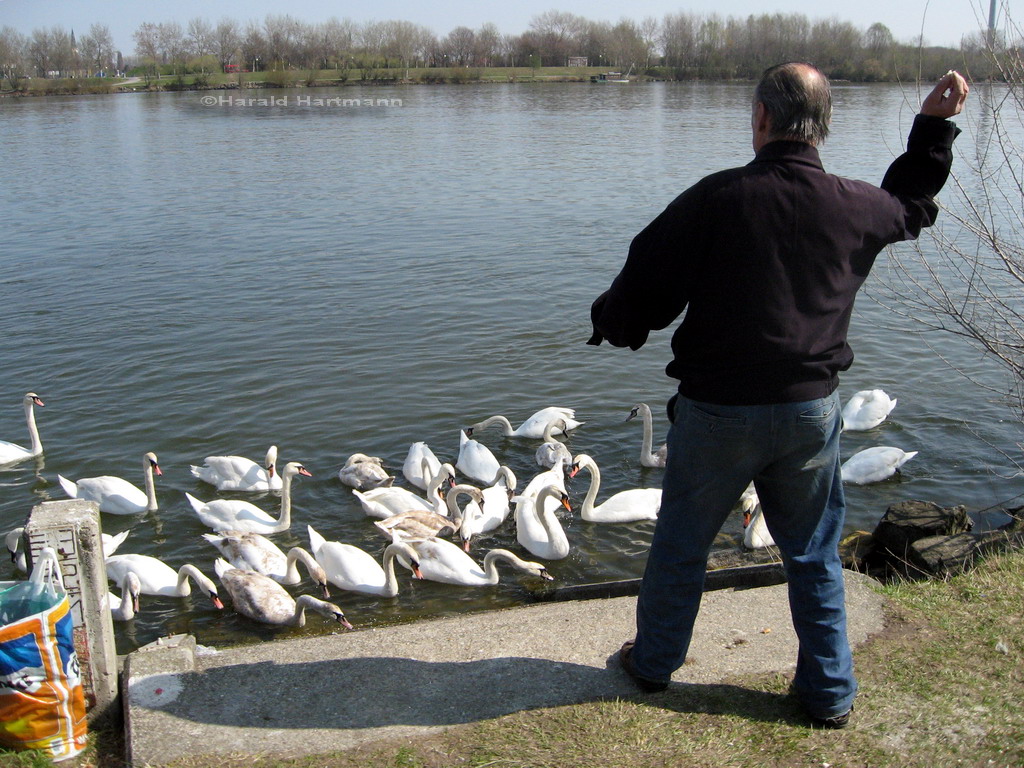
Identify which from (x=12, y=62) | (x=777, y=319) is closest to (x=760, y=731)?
(x=777, y=319)

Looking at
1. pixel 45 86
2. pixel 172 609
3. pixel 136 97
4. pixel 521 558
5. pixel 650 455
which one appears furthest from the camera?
pixel 45 86

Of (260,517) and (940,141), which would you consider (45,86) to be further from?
(940,141)

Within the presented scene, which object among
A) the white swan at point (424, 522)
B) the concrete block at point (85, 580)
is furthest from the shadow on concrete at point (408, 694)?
the white swan at point (424, 522)

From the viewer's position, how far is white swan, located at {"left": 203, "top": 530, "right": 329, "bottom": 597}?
24.2ft

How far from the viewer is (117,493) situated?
28.1 ft

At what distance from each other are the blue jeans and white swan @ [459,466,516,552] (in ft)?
14.9

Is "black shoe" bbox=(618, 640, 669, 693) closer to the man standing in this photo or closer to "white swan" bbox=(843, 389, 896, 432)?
the man standing

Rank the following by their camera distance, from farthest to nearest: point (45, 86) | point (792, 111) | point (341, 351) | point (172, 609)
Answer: point (45, 86) < point (341, 351) < point (172, 609) < point (792, 111)

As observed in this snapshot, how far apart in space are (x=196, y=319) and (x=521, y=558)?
8.09 m

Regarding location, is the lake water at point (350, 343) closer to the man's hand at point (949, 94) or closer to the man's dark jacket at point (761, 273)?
the man's hand at point (949, 94)

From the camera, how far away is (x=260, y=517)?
8.49m

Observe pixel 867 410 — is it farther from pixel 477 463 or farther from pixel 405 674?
pixel 405 674

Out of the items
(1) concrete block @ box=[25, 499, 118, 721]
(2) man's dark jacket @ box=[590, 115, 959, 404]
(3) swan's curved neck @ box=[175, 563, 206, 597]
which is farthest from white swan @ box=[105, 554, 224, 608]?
(2) man's dark jacket @ box=[590, 115, 959, 404]

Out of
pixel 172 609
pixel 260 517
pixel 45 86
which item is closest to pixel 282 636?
pixel 172 609
